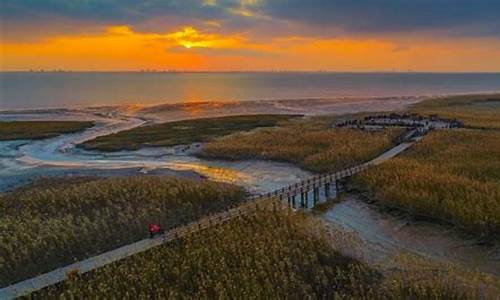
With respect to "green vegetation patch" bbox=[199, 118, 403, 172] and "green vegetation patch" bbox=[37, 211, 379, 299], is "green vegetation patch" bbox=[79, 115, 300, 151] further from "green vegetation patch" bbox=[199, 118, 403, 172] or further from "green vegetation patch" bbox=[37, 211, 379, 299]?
"green vegetation patch" bbox=[37, 211, 379, 299]

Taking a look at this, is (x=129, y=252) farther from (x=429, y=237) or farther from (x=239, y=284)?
(x=429, y=237)

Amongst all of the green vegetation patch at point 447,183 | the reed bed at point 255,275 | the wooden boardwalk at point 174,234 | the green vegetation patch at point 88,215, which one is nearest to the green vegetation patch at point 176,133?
the green vegetation patch at point 88,215

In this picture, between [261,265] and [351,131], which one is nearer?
[261,265]

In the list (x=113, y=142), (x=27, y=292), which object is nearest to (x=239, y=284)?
(x=27, y=292)

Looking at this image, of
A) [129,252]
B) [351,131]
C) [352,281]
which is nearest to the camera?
[352,281]

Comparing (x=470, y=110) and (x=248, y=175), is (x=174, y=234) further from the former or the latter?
(x=470, y=110)

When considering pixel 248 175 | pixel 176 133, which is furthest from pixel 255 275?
pixel 176 133
